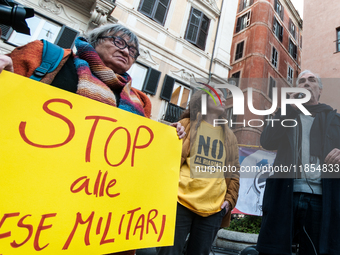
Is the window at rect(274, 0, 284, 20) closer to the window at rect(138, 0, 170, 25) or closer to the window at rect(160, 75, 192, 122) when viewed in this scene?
the window at rect(138, 0, 170, 25)

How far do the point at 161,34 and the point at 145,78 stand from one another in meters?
2.10

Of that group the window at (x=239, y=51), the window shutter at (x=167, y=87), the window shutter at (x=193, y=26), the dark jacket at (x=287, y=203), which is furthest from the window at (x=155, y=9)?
the window at (x=239, y=51)

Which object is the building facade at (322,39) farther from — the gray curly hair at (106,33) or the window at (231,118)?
the gray curly hair at (106,33)

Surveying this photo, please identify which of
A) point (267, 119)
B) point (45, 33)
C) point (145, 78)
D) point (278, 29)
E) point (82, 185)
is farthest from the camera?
point (278, 29)

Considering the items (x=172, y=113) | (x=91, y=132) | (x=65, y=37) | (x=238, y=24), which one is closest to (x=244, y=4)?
(x=238, y=24)

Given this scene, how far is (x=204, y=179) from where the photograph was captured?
1429 mm

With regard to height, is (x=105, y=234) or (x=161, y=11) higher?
(x=161, y=11)

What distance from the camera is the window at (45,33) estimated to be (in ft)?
18.1

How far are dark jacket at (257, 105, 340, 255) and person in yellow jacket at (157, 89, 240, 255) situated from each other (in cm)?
30

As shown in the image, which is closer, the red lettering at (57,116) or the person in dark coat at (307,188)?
the red lettering at (57,116)

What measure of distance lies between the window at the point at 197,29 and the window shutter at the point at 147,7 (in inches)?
69.0

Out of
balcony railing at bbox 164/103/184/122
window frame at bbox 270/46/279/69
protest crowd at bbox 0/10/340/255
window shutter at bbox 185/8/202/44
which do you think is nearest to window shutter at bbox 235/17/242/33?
window frame at bbox 270/46/279/69

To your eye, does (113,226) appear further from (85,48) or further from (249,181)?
(249,181)

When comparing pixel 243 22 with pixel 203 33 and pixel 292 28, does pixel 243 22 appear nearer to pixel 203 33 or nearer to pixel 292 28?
pixel 292 28
